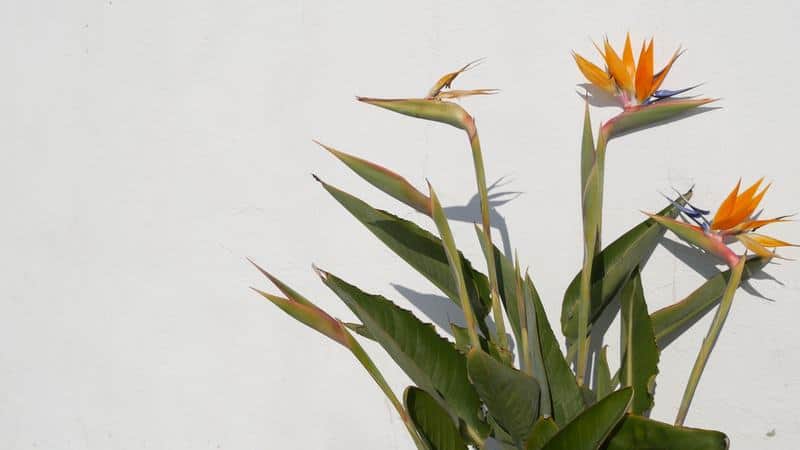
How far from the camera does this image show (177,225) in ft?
3.80

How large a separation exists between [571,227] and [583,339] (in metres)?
0.18

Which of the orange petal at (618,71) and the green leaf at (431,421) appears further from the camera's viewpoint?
the orange petal at (618,71)

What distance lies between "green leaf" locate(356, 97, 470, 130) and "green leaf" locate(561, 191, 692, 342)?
0.23 meters

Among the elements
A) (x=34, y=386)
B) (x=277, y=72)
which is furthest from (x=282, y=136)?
(x=34, y=386)

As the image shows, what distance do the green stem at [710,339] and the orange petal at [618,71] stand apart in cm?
23

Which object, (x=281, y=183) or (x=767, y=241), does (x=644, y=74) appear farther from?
(x=281, y=183)

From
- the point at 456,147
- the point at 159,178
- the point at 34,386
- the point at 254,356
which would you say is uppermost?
the point at 456,147

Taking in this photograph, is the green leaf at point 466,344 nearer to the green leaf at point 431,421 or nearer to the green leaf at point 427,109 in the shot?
the green leaf at point 431,421

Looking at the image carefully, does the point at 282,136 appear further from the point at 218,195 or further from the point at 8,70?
the point at 8,70

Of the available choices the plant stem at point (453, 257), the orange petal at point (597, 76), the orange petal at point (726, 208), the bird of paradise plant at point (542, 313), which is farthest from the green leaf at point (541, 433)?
the orange petal at point (597, 76)

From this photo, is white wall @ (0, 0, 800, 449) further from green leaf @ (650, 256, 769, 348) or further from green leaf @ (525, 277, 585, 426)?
green leaf @ (525, 277, 585, 426)

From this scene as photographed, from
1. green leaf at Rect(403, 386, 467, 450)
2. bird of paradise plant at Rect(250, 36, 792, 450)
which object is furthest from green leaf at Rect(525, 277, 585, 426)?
green leaf at Rect(403, 386, 467, 450)

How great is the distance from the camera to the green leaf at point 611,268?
0.90 m

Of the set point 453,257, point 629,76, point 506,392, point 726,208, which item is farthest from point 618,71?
point 506,392
